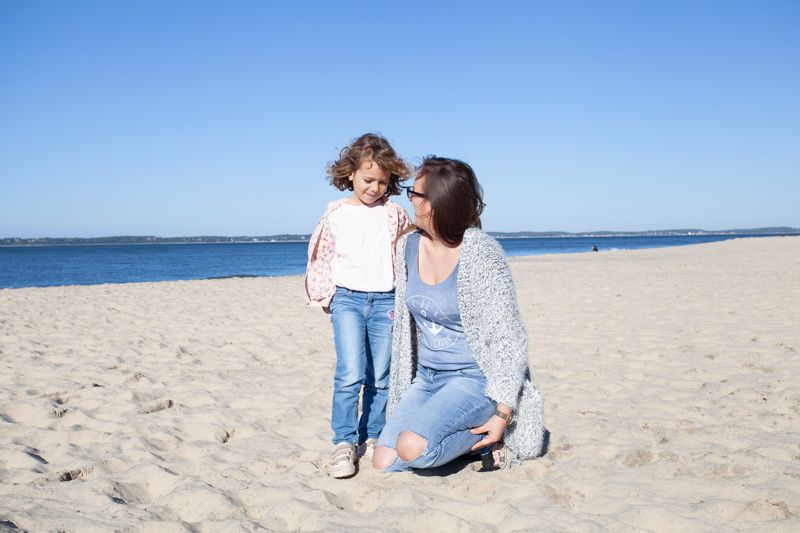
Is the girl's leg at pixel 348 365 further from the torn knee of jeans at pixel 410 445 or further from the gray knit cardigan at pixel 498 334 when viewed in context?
the gray knit cardigan at pixel 498 334

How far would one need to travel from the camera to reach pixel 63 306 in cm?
1043

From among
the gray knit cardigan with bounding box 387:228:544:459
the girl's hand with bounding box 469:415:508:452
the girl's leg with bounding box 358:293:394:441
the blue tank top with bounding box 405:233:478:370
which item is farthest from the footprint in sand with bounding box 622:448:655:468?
the girl's leg with bounding box 358:293:394:441

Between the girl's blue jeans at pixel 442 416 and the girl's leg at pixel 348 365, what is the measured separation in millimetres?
302

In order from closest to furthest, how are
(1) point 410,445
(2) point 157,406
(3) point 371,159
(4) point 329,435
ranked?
(1) point 410,445 → (3) point 371,159 → (4) point 329,435 → (2) point 157,406

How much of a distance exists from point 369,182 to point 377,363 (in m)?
1.04

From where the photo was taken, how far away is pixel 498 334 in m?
2.99

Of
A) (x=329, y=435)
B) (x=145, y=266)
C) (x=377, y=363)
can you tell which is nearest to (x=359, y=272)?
(x=377, y=363)

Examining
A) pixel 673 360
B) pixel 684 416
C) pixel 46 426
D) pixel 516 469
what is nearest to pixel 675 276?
pixel 673 360

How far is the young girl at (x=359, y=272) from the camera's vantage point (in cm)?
337

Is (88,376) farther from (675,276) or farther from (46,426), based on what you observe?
(675,276)

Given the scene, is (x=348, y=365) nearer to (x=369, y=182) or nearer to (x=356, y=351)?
(x=356, y=351)

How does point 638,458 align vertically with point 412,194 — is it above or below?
below

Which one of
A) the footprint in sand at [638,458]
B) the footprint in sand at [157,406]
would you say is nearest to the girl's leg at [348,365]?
the footprint in sand at [638,458]

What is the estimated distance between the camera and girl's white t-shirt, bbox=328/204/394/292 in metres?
3.43
